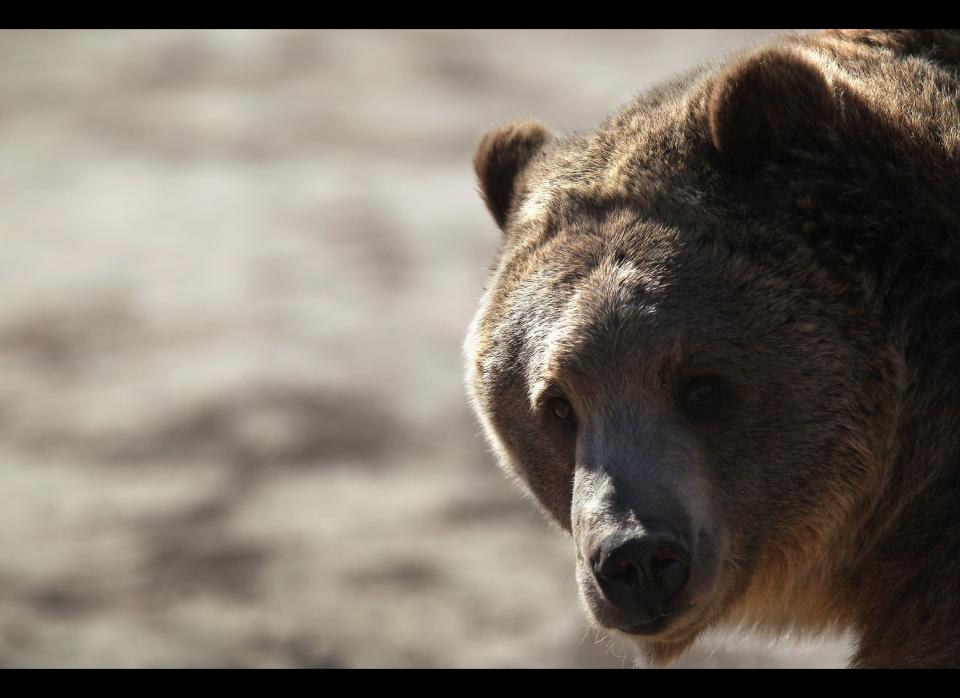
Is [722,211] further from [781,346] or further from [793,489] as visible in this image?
[793,489]

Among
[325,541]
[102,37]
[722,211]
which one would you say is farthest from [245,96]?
[722,211]

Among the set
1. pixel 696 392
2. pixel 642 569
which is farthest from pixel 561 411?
pixel 642 569

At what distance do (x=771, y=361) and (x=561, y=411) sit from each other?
2.31ft

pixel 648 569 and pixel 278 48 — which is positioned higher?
pixel 278 48

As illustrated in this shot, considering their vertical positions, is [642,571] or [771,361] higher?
Result: [771,361]

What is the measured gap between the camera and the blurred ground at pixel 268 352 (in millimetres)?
6812

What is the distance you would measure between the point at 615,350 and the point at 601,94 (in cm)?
814

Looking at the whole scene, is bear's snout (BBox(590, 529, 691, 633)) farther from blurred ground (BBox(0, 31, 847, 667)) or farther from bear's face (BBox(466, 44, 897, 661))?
blurred ground (BBox(0, 31, 847, 667))

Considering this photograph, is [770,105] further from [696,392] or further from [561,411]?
A: [561,411]

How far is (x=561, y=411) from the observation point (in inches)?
183

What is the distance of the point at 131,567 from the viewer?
23.8 ft

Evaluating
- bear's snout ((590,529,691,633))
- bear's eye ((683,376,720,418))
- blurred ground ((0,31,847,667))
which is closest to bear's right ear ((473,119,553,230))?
blurred ground ((0,31,847,667))

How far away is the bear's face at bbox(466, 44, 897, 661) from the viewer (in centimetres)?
429

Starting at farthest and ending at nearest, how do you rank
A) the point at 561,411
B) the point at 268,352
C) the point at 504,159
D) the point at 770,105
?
the point at 268,352, the point at 504,159, the point at 561,411, the point at 770,105
